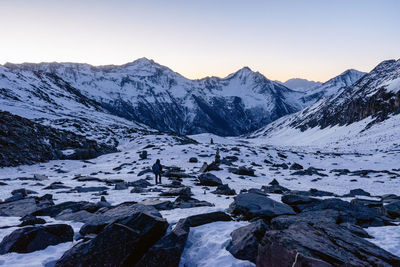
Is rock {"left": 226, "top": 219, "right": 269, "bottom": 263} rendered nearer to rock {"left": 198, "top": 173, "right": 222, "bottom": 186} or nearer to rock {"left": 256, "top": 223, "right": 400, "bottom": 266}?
rock {"left": 256, "top": 223, "right": 400, "bottom": 266}

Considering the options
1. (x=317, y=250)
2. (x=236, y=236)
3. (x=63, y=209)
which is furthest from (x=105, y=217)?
(x=317, y=250)

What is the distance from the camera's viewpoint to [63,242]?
975cm

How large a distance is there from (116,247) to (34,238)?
10.5 feet

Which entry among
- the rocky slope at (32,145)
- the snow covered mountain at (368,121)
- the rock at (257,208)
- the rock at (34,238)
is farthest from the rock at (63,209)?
the snow covered mountain at (368,121)

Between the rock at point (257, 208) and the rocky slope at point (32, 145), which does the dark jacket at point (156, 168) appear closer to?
the rock at point (257, 208)

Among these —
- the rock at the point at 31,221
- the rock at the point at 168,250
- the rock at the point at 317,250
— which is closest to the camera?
the rock at the point at 317,250

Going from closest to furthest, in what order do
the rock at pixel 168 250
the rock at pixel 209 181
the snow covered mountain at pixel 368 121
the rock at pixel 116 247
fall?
the rock at pixel 116 247, the rock at pixel 168 250, the rock at pixel 209 181, the snow covered mountain at pixel 368 121

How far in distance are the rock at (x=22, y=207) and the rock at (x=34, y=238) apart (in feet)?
13.3

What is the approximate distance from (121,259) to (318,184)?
81.0 feet

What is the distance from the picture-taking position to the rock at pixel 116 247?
799 cm

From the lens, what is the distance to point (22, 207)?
13766mm

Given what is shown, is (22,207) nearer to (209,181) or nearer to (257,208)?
(257,208)

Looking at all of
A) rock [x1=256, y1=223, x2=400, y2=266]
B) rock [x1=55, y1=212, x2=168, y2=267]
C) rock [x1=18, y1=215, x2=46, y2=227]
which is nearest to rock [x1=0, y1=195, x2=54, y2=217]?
rock [x1=18, y1=215, x2=46, y2=227]

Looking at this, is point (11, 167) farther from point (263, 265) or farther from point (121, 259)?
point (263, 265)
